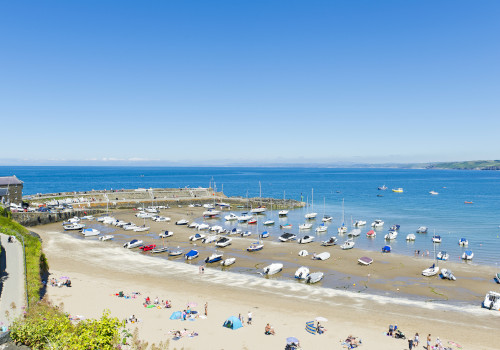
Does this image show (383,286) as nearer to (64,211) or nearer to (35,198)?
(64,211)

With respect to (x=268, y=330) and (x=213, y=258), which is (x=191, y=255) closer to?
(x=213, y=258)

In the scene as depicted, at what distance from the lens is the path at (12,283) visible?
22.3 meters

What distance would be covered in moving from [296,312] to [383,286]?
12969 millimetres

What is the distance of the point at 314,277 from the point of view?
126ft

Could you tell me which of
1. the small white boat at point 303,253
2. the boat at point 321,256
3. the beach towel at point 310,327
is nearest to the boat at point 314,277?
the boat at point 321,256

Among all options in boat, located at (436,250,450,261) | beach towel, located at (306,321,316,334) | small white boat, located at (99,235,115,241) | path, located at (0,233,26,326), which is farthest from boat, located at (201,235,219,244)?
boat, located at (436,250,450,261)

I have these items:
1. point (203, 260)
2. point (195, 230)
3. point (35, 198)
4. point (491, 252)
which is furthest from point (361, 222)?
point (35, 198)

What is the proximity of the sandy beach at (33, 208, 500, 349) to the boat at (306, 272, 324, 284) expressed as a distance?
1.11 meters

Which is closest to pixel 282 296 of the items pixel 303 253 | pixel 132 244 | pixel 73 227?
pixel 303 253

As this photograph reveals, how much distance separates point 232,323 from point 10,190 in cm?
7395

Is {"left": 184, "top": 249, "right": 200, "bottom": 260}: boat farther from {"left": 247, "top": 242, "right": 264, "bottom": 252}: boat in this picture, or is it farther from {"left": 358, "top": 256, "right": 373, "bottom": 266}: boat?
{"left": 358, "top": 256, "right": 373, "bottom": 266}: boat

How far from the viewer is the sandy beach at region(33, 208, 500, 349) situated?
25.2 meters

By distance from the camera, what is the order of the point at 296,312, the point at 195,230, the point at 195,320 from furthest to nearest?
the point at 195,230 → the point at 296,312 → the point at 195,320

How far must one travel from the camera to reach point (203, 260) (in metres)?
47.1
